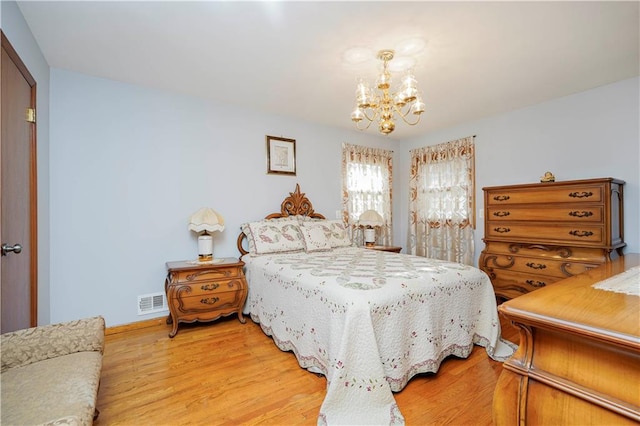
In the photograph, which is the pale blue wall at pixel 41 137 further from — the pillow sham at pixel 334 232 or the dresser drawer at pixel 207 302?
the pillow sham at pixel 334 232

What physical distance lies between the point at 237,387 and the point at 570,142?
413 cm

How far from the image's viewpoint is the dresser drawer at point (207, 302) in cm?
270

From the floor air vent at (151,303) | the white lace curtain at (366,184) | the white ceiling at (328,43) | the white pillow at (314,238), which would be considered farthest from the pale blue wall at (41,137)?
the white lace curtain at (366,184)

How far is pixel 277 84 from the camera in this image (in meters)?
2.92

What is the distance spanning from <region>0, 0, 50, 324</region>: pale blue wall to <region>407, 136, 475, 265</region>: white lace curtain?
15.0 feet

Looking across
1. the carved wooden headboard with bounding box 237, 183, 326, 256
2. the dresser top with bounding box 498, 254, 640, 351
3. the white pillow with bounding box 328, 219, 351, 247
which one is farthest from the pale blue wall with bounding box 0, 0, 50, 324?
the dresser top with bounding box 498, 254, 640, 351

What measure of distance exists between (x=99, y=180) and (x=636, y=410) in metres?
3.59

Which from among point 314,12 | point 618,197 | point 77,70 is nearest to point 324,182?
point 314,12

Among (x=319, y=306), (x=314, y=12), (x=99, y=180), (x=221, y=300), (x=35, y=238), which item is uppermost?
(x=314, y=12)

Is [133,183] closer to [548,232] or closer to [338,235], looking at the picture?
[338,235]

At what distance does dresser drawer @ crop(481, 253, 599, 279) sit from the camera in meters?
2.86

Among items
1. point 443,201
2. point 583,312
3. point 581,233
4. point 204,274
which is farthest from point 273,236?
point 581,233

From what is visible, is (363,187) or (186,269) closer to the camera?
(186,269)

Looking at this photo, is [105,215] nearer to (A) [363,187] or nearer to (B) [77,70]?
(B) [77,70]
